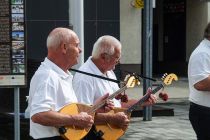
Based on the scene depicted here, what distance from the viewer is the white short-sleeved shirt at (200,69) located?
5.36 metres

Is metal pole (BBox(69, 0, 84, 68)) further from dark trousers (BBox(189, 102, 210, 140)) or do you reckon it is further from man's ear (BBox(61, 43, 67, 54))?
man's ear (BBox(61, 43, 67, 54))

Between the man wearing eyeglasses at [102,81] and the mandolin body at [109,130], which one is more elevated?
the man wearing eyeglasses at [102,81]

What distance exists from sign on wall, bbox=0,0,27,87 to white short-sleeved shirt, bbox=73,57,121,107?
75.7 inches

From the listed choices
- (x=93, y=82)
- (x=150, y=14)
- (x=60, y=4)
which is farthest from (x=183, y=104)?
(x=93, y=82)

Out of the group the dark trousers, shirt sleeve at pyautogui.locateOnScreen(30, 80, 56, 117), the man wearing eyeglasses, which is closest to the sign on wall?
the man wearing eyeglasses

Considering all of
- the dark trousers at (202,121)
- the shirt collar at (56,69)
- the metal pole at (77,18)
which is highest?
the metal pole at (77,18)

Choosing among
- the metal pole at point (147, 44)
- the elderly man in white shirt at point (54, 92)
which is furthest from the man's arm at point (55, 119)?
the metal pole at point (147, 44)

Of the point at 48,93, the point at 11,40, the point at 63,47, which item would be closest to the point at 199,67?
the point at 63,47

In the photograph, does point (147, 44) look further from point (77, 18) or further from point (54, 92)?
point (54, 92)

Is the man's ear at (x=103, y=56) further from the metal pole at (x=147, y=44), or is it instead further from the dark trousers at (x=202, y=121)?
the metal pole at (x=147, y=44)

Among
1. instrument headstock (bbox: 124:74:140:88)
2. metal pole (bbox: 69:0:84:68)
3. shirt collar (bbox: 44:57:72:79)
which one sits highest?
metal pole (bbox: 69:0:84:68)

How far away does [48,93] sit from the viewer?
12.7ft

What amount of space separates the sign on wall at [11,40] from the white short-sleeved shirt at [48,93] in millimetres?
2656

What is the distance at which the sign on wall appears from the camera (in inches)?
260
